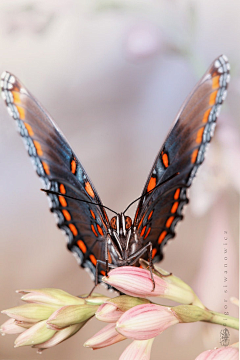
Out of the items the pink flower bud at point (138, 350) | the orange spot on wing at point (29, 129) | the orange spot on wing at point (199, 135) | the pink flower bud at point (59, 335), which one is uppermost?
the orange spot on wing at point (29, 129)

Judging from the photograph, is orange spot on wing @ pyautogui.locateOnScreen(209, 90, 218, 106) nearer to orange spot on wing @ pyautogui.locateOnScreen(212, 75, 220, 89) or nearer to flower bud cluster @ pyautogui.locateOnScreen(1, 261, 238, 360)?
orange spot on wing @ pyautogui.locateOnScreen(212, 75, 220, 89)

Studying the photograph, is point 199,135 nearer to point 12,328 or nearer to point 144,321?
point 144,321

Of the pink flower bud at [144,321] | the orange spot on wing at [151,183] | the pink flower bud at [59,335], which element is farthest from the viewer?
the orange spot on wing at [151,183]

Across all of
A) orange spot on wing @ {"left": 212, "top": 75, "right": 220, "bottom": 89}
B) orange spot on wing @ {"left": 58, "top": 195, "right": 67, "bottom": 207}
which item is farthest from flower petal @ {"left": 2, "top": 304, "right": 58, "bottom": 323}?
orange spot on wing @ {"left": 212, "top": 75, "right": 220, "bottom": 89}

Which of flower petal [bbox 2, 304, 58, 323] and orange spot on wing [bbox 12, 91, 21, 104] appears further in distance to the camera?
orange spot on wing [bbox 12, 91, 21, 104]

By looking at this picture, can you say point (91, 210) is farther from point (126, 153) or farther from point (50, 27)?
point (50, 27)

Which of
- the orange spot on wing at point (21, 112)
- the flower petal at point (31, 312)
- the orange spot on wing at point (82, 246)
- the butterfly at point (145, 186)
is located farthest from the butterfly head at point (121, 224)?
the orange spot on wing at point (21, 112)

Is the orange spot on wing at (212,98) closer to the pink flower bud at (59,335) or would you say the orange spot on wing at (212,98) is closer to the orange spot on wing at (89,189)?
the orange spot on wing at (89,189)

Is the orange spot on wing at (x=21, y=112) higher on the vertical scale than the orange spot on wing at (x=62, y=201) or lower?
higher
